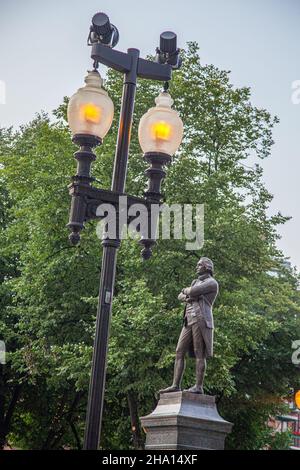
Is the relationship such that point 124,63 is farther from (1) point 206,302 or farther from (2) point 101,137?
(1) point 206,302

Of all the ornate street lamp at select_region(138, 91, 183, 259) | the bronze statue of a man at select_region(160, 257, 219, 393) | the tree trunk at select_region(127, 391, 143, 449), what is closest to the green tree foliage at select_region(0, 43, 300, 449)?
the tree trunk at select_region(127, 391, 143, 449)

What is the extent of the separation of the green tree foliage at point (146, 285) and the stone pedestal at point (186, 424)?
8.97 meters

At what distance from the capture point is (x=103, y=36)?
342 inches

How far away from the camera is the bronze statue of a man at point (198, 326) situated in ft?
37.8

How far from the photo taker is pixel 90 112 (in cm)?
828

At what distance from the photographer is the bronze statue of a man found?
1153 cm

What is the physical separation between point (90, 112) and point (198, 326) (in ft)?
14.4

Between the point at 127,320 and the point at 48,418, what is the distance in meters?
9.30

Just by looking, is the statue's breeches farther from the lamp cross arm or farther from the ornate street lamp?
the lamp cross arm

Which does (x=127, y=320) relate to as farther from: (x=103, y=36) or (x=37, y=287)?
(x=103, y=36)

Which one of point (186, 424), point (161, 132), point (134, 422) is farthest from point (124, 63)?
point (134, 422)

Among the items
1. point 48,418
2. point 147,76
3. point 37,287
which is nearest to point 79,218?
point 147,76

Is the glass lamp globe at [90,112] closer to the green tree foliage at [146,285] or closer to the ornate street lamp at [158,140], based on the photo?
the ornate street lamp at [158,140]

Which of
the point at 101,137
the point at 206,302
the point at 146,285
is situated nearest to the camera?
the point at 101,137
